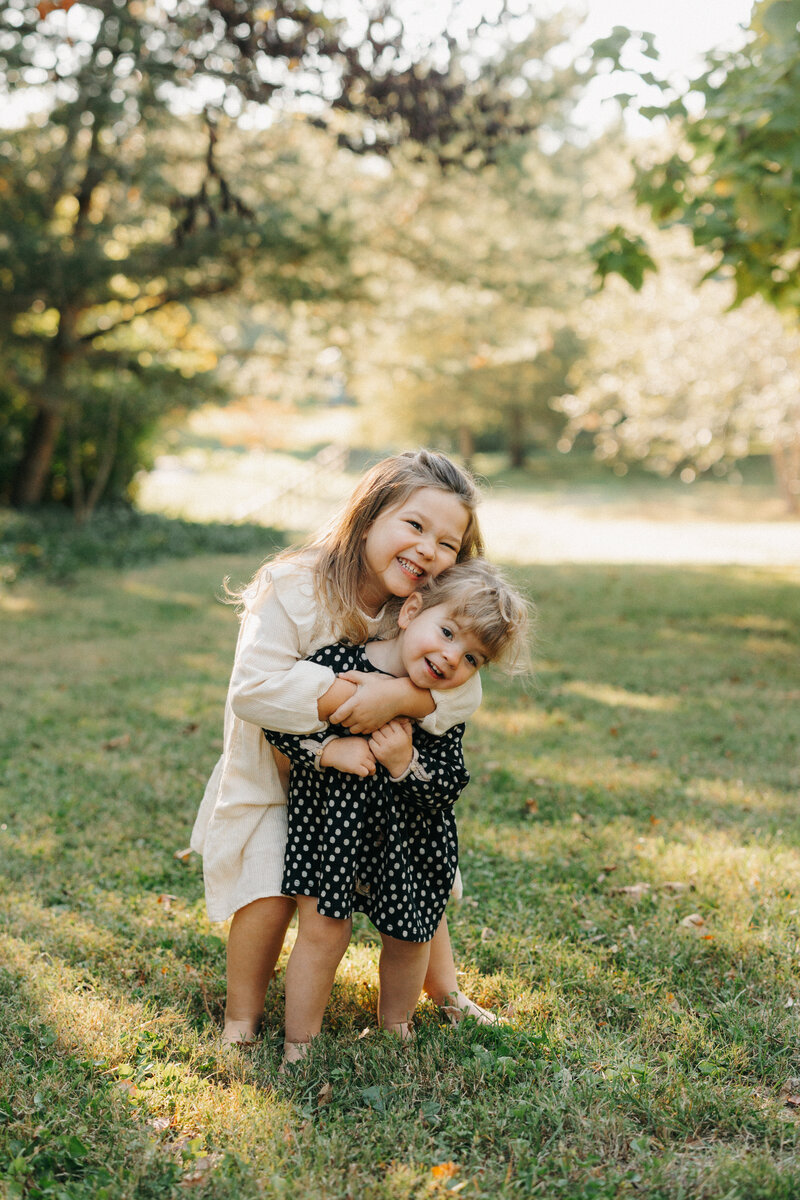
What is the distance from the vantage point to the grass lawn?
2.08 meters

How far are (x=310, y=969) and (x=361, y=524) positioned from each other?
1.14 meters

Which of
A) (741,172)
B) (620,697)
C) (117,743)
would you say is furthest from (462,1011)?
(741,172)

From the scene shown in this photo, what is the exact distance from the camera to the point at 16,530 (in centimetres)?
1205

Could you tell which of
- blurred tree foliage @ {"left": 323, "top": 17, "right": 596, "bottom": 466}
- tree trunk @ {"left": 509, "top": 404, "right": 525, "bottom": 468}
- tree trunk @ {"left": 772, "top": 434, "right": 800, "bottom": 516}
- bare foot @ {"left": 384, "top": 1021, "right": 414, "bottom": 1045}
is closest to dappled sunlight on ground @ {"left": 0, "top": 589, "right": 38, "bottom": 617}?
blurred tree foliage @ {"left": 323, "top": 17, "right": 596, "bottom": 466}

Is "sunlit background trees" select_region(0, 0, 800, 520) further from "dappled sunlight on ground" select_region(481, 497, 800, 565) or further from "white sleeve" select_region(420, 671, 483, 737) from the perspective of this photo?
"white sleeve" select_region(420, 671, 483, 737)

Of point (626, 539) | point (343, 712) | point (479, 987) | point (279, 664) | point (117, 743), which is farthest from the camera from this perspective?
point (626, 539)

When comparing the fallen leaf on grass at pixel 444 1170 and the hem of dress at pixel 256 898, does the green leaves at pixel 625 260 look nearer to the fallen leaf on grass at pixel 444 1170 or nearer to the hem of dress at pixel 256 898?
the hem of dress at pixel 256 898

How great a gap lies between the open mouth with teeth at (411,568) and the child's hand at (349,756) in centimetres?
45

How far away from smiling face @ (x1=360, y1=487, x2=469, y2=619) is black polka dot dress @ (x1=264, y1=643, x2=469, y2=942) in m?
0.23

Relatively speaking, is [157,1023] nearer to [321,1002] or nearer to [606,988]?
[321,1002]

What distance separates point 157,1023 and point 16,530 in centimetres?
1046

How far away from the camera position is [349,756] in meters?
2.34

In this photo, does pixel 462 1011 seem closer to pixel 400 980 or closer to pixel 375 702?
pixel 400 980

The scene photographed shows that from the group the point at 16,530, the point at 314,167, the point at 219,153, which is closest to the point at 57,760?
the point at 16,530
